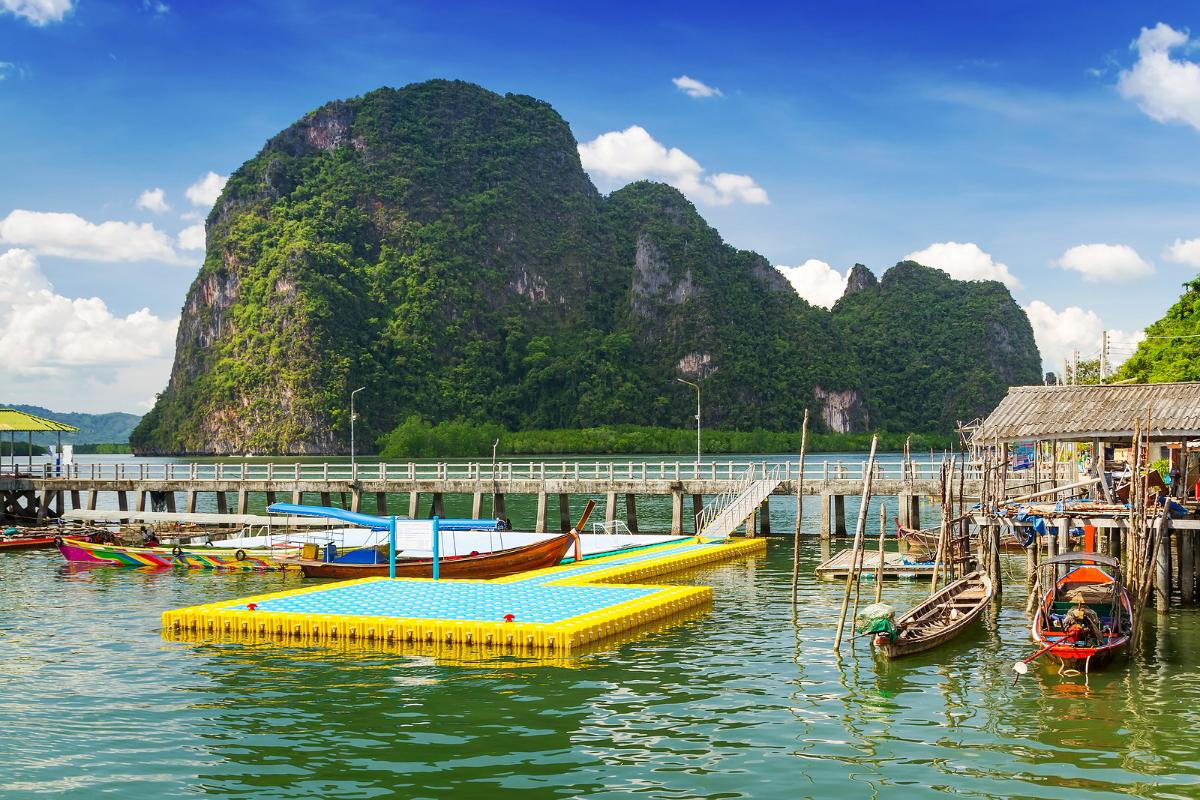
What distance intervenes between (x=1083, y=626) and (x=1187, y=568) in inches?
361

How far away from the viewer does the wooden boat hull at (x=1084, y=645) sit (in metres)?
20.1

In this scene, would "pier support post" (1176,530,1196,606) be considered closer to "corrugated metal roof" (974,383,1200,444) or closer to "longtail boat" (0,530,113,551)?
"corrugated metal roof" (974,383,1200,444)

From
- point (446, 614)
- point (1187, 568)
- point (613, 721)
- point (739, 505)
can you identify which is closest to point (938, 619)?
point (1187, 568)

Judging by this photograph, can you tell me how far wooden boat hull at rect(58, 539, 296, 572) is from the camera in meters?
38.5

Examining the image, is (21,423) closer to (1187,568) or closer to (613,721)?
(613,721)

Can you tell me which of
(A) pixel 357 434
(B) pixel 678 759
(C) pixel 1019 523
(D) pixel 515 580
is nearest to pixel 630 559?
(D) pixel 515 580

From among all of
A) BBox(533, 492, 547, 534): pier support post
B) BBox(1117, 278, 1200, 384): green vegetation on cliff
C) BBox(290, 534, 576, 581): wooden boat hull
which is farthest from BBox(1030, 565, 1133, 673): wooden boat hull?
BBox(1117, 278, 1200, 384): green vegetation on cliff

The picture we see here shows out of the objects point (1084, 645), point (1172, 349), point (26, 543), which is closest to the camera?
point (1084, 645)

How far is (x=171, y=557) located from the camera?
39781 millimetres

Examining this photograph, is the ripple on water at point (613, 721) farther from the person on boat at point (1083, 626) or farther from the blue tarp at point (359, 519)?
the blue tarp at point (359, 519)

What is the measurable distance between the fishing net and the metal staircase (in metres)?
22.1

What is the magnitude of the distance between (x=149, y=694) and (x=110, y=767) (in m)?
4.26

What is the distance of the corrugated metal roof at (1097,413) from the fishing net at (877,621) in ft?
33.4

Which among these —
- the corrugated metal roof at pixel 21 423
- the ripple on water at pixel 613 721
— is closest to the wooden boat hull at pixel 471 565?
the ripple on water at pixel 613 721
